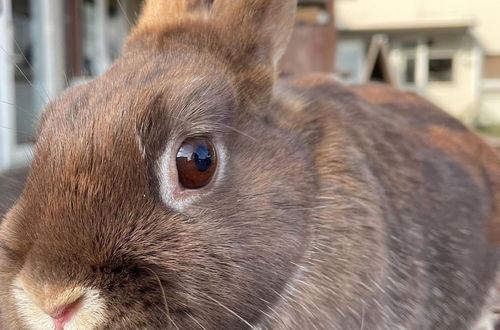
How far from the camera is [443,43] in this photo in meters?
20.5

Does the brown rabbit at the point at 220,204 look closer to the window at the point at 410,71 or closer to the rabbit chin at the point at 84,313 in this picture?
the rabbit chin at the point at 84,313

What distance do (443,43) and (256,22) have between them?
65.7ft

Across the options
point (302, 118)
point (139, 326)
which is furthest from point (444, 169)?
point (139, 326)

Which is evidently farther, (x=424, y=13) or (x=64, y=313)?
(x=424, y=13)

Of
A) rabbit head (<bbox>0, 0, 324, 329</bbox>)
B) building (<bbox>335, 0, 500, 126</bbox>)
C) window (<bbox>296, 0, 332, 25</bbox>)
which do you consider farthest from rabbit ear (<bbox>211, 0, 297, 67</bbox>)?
building (<bbox>335, 0, 500, 126</bbox>)

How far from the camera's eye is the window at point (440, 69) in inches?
805

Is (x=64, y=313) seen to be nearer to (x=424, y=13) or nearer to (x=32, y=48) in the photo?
(x=32, y=48)

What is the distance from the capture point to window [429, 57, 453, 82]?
67.1 ft

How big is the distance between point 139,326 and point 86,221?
232 millimetres

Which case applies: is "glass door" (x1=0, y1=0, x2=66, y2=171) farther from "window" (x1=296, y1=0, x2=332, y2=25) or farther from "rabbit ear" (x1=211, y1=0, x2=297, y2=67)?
"rabbit ear" (x1=211, y1=0, x2=297, y2=67)

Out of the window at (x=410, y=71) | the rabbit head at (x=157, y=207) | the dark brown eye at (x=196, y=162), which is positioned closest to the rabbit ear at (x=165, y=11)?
the rabbit head at (x=157, y=207)

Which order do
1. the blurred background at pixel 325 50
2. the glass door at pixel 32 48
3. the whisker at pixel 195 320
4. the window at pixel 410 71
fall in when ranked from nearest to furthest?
the whisker at pixel 195 320 → the blurred background at pixel 325 50 → the glass door at pixel 32 48 → the window at pixel 410 71

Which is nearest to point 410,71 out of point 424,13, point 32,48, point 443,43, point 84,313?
point 443,43

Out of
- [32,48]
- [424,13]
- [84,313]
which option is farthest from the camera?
[424,13]
